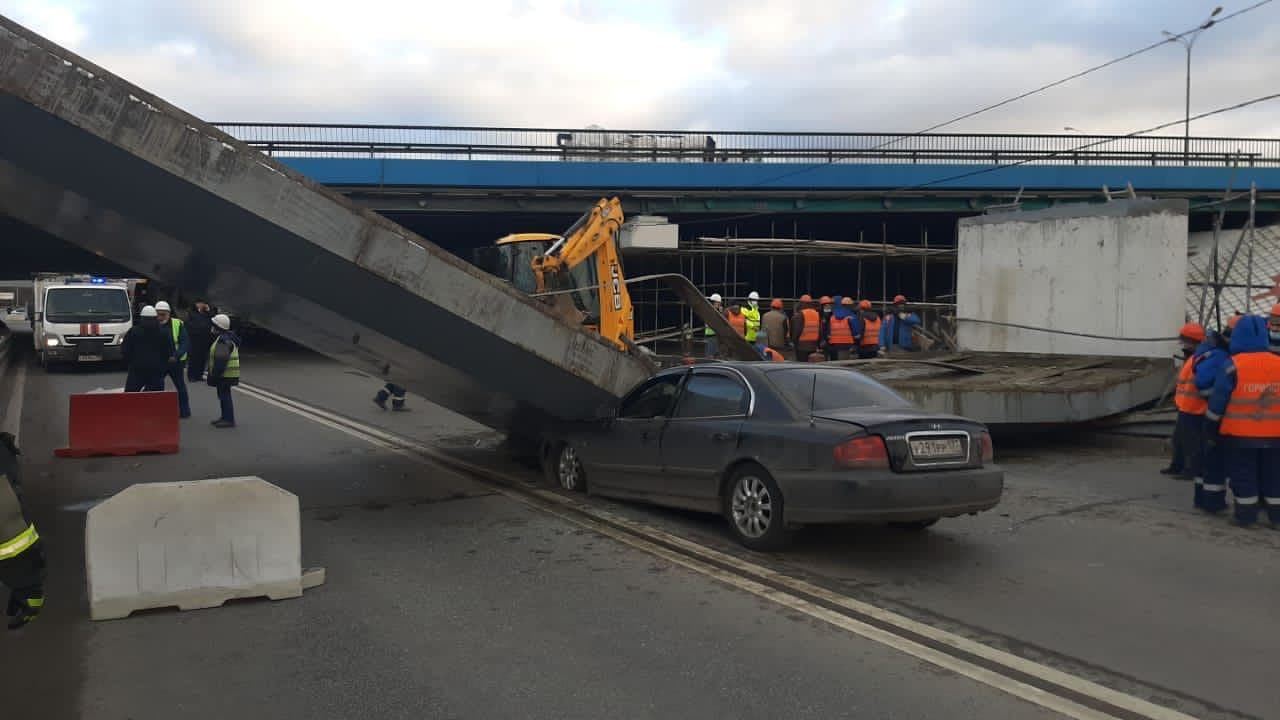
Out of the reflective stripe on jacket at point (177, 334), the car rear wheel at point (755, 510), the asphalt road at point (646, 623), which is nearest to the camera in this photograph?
the asphalt road at point (646, 623)

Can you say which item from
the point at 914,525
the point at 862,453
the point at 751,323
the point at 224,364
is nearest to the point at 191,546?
the point at 862,453

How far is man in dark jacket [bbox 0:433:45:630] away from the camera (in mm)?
3941

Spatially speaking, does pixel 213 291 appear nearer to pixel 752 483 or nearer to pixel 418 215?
pixel 752 483

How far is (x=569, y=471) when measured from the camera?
9.84 meters

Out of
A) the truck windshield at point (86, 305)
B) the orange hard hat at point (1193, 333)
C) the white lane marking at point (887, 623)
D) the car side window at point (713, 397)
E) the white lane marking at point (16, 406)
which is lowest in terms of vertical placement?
the white lane marking at point (887, 623)

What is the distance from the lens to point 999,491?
7066 millimetres

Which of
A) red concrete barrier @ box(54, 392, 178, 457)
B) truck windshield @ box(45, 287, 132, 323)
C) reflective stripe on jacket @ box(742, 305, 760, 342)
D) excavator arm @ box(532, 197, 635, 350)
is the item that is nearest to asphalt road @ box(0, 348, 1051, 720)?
red concrete barrier @ box(54, 392, 178, 457)

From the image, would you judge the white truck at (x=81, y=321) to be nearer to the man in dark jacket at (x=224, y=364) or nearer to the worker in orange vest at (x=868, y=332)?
the man in dark jacket at (x=224, y=364)

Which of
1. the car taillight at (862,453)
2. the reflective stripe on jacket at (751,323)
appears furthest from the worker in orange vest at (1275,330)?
the reflective stripe on jacket at (751,323)

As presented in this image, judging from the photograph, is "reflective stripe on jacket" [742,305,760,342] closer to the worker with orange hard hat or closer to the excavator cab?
the worker with orange hard hat

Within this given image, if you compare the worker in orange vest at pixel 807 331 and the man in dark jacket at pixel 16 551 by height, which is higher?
the worker in orange vest at pixel 807 331

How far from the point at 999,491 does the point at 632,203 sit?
2539 cm

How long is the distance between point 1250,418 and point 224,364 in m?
12.5

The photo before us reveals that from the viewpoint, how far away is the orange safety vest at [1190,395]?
368 inches
